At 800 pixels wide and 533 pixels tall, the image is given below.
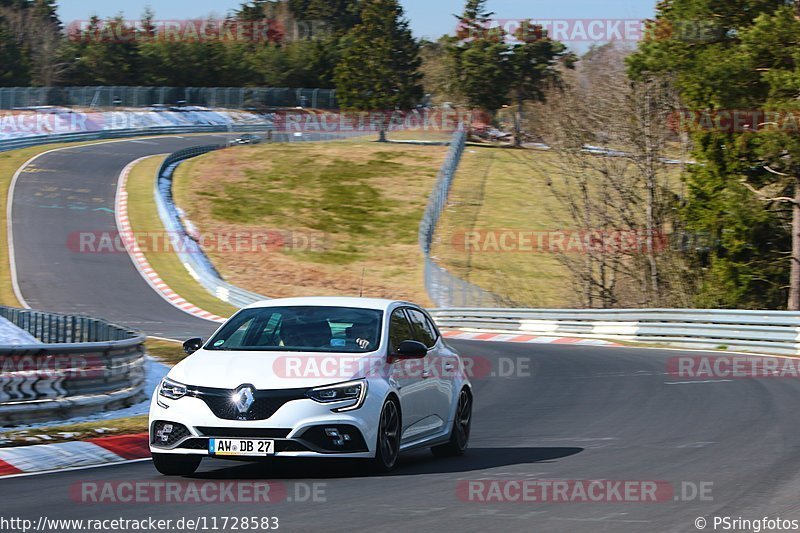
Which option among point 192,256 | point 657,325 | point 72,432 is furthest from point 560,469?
point 192,256

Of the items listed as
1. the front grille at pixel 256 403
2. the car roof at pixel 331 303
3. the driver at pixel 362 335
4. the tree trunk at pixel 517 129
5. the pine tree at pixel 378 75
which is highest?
the pine tree at pixel 378 75

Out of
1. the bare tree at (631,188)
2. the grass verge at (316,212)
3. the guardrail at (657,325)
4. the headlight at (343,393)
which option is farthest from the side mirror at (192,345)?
the grass verge at (316,212)

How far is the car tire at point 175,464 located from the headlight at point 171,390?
1.46 feet

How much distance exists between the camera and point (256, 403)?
8.44m

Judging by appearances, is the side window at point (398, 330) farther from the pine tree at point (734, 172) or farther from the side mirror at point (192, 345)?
the pine tree at point (734, 172)

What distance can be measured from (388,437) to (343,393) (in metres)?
0.63

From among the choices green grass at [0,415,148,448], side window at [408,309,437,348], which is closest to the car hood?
side window at [408,309,437,348]

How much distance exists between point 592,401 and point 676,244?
780 inches

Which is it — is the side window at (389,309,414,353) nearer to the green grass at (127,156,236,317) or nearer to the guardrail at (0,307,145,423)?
the guardrail at (0,307,145,423)

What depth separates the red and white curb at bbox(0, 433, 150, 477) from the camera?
9594 mm

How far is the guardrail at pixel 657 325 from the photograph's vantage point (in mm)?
24281

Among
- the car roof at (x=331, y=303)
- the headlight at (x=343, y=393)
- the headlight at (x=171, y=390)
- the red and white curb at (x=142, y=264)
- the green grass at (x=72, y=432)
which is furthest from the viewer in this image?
the red and white curb at (x=142, y=264)

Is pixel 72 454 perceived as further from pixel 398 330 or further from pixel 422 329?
pixel 422 329

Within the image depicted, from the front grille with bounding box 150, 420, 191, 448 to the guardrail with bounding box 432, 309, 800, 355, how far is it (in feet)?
59.0
